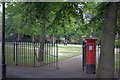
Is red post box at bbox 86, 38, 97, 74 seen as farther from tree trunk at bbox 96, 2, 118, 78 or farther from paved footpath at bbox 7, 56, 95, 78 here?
tree trunk at bbox 96, 2, 118, 78

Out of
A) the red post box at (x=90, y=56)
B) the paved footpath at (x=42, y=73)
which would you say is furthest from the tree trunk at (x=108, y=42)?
the red post box at (x=90, y=56)

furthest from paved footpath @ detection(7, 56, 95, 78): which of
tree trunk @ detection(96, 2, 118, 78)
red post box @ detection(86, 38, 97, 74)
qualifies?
tree trunk @ detection(96, 2, 118, 78)

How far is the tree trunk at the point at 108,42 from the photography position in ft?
31.7

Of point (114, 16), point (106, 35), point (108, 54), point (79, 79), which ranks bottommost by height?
point (79, 79)

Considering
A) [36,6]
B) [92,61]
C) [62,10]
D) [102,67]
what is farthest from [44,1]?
[92,61]

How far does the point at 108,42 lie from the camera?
9828 millimetres

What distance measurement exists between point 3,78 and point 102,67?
3.67m

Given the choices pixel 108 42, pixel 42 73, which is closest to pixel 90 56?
pixel 42 73

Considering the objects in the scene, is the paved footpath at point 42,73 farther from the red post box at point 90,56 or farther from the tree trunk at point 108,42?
the tree trunk at point 108,42

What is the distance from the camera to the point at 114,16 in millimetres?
9664

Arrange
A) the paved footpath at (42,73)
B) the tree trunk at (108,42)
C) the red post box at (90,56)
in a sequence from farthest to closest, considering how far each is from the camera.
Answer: the red post box at (90,56) → the paved footpath at (42,73) → the tree trunk at (108,42)

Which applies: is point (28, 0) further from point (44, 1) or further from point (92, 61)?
point (92, 61)

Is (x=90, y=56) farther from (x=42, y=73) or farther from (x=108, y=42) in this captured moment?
(x=108, y=42)

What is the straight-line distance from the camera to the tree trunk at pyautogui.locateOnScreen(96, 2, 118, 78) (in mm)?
9648
